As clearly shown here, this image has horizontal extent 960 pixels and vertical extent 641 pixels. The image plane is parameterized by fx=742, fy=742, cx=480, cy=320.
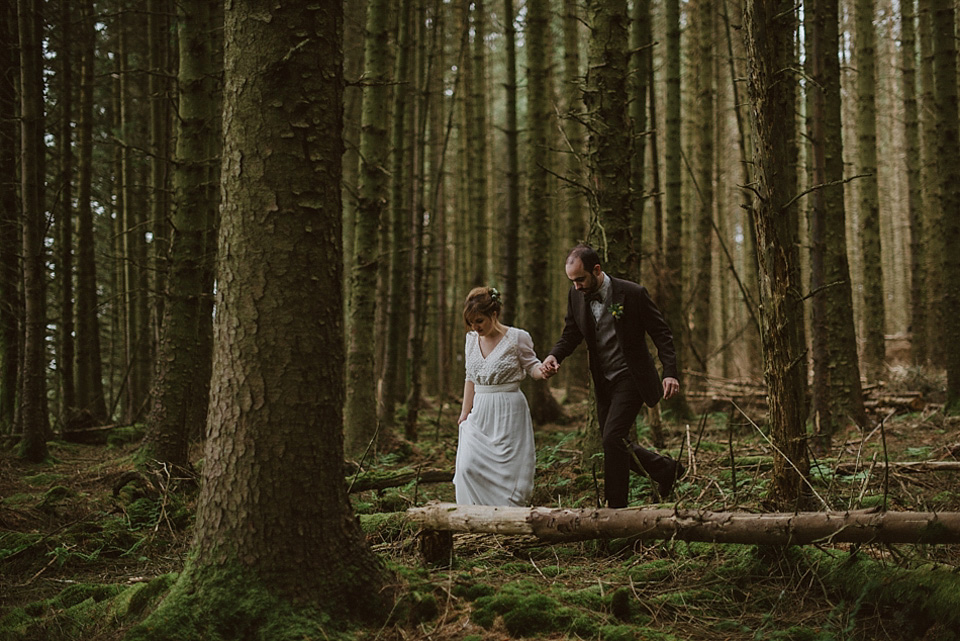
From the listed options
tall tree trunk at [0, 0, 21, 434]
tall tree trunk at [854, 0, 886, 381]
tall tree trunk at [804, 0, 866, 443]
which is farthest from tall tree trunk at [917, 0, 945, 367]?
tall tree trunk at [0, 0, 21, 434]

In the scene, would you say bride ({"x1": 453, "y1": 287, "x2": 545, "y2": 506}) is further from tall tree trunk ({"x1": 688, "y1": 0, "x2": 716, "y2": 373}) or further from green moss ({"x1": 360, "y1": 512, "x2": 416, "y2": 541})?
tall tree trunk ({"x1": 688, "y1": 0, "x2": 716, "y2": 373})

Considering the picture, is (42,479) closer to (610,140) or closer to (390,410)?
(390,410)

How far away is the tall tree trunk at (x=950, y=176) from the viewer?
9.20 metres

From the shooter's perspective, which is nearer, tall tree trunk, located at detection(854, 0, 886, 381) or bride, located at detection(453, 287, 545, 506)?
bride, located at detection(453, 287, 545, 506)

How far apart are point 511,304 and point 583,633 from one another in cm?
838

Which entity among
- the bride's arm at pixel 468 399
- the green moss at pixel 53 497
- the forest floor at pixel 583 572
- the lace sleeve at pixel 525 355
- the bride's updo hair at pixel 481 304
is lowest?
the forest floor at pixel 583 572

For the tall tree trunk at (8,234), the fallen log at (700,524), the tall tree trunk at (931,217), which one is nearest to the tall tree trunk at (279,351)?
the fallen log at (700,524)

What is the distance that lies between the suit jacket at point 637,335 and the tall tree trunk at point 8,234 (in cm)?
710

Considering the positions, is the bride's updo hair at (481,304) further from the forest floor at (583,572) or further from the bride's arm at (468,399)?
the forest floor at (583,572)

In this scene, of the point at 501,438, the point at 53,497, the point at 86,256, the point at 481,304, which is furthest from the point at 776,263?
the point at 86,256

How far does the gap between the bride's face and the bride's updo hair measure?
2 centimetres

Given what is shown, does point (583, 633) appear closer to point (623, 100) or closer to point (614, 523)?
point (614, 523)

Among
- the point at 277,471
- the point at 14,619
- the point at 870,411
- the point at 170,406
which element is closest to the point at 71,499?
the point at 170,406

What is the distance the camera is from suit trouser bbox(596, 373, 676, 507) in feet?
15.9
